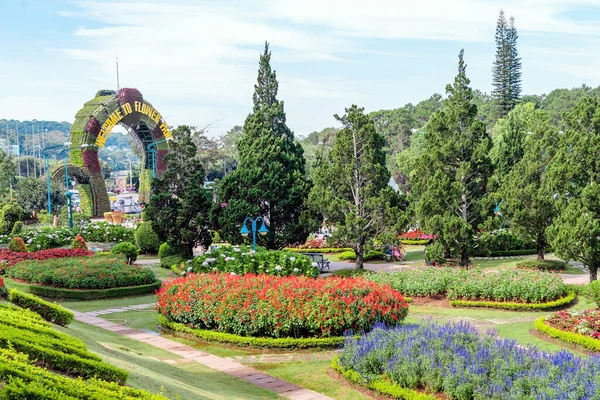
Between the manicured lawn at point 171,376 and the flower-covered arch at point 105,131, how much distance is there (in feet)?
96.4

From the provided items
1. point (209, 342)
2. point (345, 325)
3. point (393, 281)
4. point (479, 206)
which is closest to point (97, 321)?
point (209, 342)

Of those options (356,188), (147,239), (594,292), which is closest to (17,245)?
(147,239)

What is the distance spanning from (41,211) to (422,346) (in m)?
46.8

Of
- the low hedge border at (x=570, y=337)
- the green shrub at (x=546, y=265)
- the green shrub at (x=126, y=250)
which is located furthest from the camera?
the green shrub at (x=126, y=250)

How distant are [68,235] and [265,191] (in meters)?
12.4

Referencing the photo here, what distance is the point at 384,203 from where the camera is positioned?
2189 cm

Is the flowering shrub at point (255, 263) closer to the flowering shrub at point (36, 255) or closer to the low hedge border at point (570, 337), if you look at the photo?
the low hedge border at point (570, 337)

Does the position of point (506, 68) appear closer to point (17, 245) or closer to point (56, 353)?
point (17, 245)

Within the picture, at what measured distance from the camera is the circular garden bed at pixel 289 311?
42.2 ft

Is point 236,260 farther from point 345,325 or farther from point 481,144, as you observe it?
point 481,144

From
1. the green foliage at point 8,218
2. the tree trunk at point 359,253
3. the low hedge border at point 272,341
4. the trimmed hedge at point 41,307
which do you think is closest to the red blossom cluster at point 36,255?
the green foliage at point 8,218

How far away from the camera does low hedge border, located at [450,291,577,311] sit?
16547 mm

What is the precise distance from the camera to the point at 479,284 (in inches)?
695

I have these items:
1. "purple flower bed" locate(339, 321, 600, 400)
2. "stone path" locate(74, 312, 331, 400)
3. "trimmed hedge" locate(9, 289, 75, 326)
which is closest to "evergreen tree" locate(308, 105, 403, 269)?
"stone path" locate(74, 312, 331, 400)
